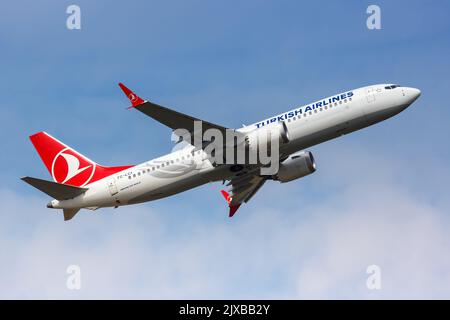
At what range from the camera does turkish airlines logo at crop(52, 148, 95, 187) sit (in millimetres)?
57000

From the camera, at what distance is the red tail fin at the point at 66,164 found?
56.7m

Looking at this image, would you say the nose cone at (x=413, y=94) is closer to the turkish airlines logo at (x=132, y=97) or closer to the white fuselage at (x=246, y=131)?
the white fuselage at (x=246, y=131)

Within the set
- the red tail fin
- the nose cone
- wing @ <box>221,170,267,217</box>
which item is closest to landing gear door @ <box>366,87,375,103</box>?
the nose cone

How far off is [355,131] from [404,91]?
4332mm

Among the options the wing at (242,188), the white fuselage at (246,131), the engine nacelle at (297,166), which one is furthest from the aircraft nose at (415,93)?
the wing at (242,188)

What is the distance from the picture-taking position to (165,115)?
4859 cm

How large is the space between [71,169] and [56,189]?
389cm

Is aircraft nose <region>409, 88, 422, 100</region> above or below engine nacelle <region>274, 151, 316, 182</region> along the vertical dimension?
above

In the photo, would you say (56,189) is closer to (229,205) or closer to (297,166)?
(229,205)

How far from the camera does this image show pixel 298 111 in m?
51.7

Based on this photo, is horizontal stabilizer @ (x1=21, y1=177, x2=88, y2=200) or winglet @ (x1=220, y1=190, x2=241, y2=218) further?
winglet @ (x1=220, y1=190, x2=241, y2=218)

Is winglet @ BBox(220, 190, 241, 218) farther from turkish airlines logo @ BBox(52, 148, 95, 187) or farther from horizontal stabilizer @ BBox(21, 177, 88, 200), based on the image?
horizontal stabilizer @ BBox(21, 177, 88, 200)

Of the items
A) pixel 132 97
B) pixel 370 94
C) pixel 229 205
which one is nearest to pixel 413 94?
pixel 370 94

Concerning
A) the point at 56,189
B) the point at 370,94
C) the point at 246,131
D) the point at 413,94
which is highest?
the point at 413,94
